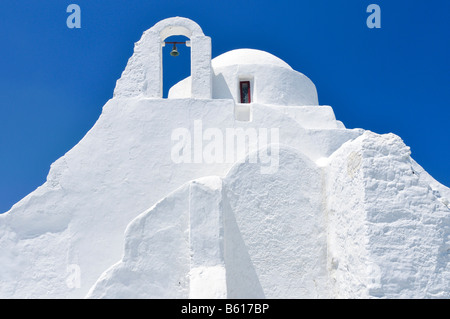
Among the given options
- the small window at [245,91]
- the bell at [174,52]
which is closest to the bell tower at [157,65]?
the bell at [174,52]

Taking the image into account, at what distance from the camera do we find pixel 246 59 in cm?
1219

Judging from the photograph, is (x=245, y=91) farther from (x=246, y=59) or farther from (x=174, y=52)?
(x=174, y=52)

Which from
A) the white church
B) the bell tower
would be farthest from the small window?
the bell tower

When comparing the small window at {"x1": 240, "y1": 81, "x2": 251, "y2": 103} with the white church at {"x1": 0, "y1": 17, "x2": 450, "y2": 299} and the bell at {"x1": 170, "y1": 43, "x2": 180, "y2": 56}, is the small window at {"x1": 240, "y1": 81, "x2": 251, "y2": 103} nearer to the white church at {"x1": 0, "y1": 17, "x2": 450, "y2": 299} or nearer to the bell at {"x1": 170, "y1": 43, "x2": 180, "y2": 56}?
the white church at {"x1": 0, "y1": 17, "x2": 450, "y2": 299}

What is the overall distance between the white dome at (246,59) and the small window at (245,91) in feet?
1.55

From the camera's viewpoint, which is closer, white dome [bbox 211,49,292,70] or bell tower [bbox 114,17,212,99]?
bell tower [bbox 114,17,212,99]

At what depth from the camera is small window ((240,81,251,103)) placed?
11859 mm

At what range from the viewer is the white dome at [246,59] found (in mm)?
12125

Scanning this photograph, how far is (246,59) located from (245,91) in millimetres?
809

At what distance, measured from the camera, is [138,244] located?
7871 millimetres

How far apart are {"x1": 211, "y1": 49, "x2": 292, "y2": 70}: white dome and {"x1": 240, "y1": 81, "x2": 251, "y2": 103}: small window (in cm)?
47
